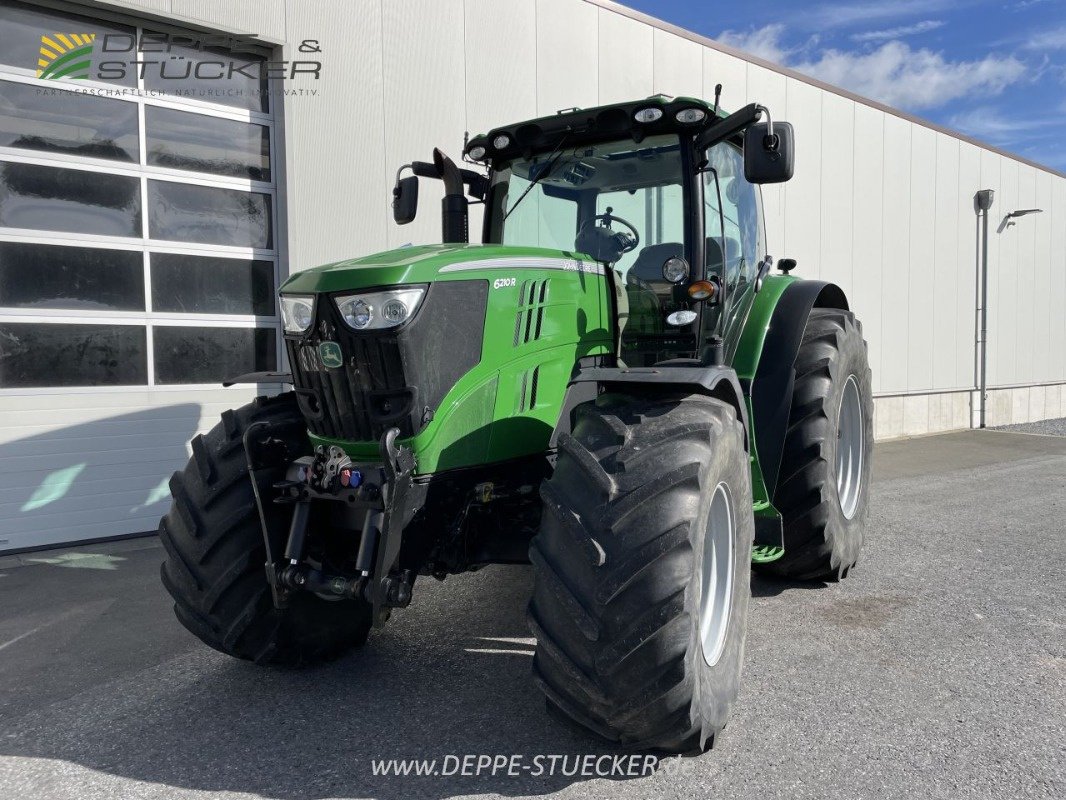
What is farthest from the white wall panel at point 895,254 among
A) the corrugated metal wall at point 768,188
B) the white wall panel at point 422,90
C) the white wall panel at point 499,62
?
the white wall panel at point 422,90

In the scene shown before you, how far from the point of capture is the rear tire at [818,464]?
4.05m

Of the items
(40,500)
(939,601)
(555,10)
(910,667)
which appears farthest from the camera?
(555,10)

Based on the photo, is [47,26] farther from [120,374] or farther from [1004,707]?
[1004,707]

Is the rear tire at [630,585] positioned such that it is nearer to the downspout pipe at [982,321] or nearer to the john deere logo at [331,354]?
the john deere logo at [331,354]

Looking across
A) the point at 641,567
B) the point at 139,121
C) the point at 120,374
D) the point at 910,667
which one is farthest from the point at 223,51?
the point at 910,667

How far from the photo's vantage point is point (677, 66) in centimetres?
983

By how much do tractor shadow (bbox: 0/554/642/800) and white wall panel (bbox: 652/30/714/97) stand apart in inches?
301

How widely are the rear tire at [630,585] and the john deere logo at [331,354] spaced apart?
32.6 inches

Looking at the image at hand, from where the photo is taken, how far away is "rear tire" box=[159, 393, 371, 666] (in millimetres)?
3104

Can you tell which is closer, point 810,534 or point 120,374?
point 810,534

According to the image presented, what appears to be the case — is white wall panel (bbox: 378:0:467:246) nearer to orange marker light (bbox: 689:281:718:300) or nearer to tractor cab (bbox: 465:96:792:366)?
tractor cab (bbox: 465:96:792:366)

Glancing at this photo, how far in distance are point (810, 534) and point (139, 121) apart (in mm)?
5675

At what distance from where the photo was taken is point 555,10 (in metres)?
8.41

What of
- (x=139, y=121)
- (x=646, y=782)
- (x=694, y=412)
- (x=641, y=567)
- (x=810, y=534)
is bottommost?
(x=646, y=782)
